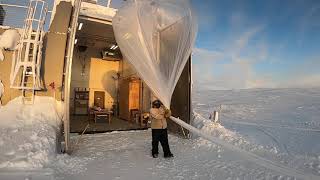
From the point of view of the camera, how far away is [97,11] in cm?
888

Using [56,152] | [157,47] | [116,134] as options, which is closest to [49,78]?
[56,152]

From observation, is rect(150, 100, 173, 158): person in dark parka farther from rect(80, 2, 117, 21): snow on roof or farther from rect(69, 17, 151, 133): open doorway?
rect(69, 17, 151, 133): open doorway

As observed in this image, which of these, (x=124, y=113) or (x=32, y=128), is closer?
(x=32, y=128)

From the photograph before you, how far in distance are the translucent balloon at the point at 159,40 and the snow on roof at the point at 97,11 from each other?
156 inches

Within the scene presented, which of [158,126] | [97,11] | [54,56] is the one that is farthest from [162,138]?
[97,11]

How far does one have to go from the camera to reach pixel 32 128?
6.23 metres

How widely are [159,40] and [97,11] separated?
5055 mm

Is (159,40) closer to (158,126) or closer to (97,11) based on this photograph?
(158,126)

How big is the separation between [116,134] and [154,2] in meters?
5.97

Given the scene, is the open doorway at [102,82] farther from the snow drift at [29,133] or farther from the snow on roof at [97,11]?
the snow drift at [29,133]

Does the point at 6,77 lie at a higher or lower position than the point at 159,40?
lower

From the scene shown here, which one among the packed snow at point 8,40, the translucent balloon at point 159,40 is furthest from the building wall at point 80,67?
the translucent balloon at point 159,40

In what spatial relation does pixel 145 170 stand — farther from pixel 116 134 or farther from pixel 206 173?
pixel 116 134

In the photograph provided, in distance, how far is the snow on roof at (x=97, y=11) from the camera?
27.6 ft
